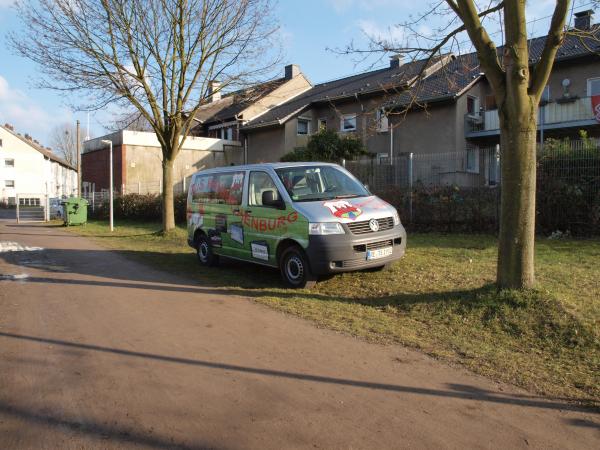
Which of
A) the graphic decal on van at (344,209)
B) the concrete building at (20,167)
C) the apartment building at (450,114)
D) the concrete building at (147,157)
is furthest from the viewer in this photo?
the concrete building at (20,167)

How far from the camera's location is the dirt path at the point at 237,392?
3318 mm

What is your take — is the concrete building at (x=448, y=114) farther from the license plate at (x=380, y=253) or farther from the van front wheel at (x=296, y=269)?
the van front wheel at (x=296, y=269)

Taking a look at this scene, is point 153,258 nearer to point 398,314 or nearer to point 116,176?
point 398,314

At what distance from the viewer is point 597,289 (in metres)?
6.86

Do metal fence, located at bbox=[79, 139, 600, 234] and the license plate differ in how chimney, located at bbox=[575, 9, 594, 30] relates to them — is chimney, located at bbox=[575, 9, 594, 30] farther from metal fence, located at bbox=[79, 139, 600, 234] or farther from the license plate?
the license plate

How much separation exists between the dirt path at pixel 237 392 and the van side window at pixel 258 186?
254cm

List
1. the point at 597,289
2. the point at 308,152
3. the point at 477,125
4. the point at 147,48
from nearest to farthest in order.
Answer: the point at 597,289
the point at 147,48
the point at 308,152
the point at 477,125

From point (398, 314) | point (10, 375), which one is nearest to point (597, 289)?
point (398, 314)

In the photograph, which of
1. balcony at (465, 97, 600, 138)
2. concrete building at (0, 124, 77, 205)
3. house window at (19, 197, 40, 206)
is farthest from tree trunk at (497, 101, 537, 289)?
concrete building at (0, 124, 77, 205)

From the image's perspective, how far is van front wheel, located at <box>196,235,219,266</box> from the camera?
10.2m

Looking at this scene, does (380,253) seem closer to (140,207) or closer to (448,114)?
(448,114)

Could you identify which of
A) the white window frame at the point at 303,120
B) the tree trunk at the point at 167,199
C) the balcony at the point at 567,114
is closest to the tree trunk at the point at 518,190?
the tree trunk at the point at 167,199

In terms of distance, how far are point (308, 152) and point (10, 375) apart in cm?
2030

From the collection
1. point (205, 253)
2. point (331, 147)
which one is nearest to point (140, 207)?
point (331, 147)
